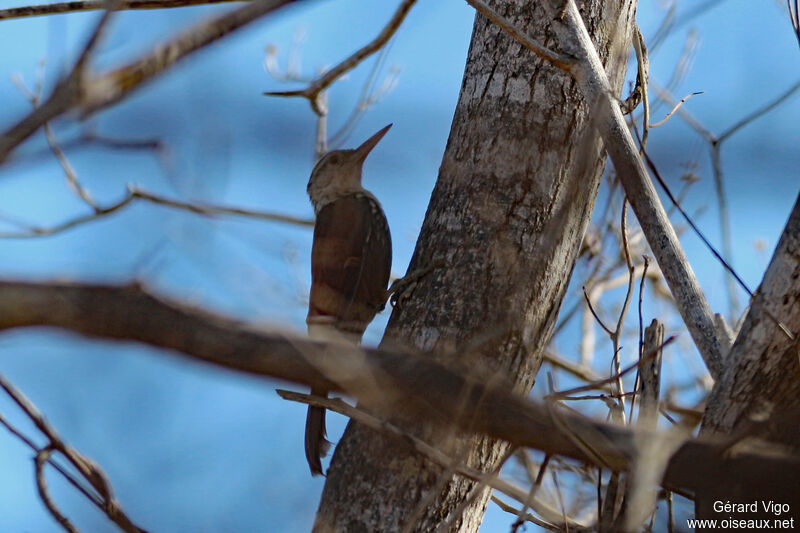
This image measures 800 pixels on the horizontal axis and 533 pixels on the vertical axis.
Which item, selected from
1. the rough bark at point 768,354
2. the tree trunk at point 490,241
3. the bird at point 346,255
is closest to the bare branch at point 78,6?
the tree trunk at point 490,241

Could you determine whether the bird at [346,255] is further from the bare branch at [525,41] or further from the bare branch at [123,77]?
the bare branch at [123,77]

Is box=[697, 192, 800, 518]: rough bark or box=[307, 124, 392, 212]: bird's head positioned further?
box=[307, 124, 392, 212]: bird's head

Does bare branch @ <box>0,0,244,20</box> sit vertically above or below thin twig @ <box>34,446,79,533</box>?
above

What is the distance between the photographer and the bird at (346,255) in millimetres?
3562

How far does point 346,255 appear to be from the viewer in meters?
3.81

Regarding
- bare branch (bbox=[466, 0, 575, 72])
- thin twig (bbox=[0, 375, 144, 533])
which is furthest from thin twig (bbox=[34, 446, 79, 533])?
bare branch (bbox=[466, 0, 575, 72])

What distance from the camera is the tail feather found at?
297cm

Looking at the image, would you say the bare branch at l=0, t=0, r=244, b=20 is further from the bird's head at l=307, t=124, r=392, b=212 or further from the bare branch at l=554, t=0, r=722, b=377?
the bird's head at l=307, t=124, r=392, b=212

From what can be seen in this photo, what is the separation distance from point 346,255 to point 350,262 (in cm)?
4

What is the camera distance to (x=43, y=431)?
5.30ft

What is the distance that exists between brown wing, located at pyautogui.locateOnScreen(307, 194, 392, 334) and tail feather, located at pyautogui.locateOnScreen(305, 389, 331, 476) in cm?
41

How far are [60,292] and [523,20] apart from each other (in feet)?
7.00

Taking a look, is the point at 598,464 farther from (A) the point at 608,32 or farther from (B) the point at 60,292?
(A) the point at 608,32

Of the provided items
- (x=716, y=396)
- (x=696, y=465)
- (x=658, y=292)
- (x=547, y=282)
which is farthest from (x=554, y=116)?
(x=658, y=292)
